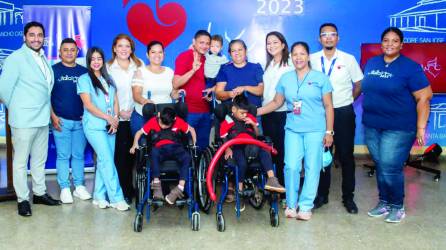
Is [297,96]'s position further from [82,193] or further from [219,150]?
[82,193]

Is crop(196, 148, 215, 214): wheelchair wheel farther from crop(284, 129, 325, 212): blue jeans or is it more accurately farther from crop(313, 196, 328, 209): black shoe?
crop(313, 196, 328, 209): black shoe

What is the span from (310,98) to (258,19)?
321cm

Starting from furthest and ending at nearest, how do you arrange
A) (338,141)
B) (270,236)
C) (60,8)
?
(60,8) → (338,141) → (270,236)

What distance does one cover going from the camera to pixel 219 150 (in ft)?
12.1

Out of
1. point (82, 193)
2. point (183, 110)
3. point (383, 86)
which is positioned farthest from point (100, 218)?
point (383, 86)

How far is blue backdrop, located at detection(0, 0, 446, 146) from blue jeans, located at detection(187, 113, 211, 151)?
246 cm

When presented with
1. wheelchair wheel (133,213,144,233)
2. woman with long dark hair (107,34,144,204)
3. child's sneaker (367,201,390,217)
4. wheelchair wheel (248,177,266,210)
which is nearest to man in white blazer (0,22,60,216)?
woman with long dark hair (107,34,144,204)

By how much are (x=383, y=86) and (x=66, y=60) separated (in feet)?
9.08

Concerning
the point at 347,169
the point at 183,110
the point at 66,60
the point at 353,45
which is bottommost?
the point at 347,169

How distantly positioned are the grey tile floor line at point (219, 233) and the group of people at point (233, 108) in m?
0.14

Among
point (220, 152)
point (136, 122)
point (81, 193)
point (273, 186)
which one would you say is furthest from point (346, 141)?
point (81, 193)

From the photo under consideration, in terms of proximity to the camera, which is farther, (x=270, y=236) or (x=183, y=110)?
(x=183, y=110)

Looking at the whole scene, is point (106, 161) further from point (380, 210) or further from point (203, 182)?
point (380, 210)

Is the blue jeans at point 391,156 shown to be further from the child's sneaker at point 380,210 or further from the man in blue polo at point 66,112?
the man in blue polo at point 66,112
